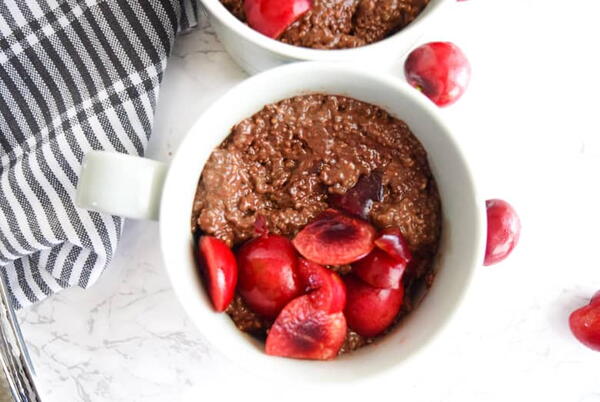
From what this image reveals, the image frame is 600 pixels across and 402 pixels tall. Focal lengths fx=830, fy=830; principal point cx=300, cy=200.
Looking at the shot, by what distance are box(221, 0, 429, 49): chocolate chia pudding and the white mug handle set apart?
276 mm

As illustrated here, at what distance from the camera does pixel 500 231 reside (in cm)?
124

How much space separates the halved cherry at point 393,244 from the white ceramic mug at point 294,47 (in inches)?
8.6

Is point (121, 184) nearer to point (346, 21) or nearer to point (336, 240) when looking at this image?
point (336, 240)

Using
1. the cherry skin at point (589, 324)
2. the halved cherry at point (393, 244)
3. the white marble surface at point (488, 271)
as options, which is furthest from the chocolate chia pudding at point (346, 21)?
the cherry skin at point (589, 324)

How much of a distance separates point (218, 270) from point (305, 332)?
0.45 feet

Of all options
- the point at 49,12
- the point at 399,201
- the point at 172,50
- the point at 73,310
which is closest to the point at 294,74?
the point at 399,201

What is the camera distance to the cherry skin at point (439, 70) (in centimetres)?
126

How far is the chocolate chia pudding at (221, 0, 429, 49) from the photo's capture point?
1.13m

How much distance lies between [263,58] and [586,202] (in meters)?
0.59

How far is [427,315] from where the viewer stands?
3.53ft

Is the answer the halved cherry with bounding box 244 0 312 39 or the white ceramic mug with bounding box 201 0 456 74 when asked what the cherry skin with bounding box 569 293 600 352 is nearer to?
the white ceramic mug with bounding box 201 0 456 74

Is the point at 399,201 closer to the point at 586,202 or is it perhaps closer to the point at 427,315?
the point at 427,315

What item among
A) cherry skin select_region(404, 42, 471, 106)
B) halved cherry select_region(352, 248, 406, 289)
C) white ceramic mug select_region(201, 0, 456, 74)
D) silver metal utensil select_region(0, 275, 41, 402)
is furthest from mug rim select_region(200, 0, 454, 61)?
silver metal utensil select_region(0, 275, 41, 402)

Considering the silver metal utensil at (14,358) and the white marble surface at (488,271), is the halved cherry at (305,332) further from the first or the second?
the silver metal utensil at (14,358)
